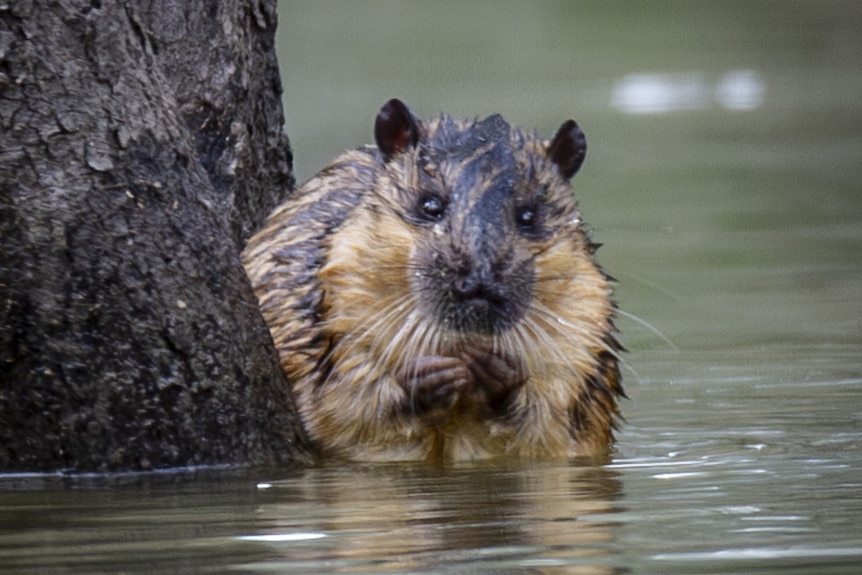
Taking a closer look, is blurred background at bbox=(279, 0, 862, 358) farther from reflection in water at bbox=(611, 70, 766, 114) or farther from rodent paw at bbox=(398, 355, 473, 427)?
rodent paw at bbox=(398, 355, 473, 427)

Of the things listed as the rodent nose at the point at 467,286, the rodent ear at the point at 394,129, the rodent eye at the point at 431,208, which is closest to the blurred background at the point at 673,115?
the rodent ear at the point at 394,129

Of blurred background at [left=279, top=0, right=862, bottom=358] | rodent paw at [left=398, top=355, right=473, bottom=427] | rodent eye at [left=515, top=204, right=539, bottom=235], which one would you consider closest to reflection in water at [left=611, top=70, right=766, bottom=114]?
blurred background at [left=279, top=0, right=862, bottom=358]

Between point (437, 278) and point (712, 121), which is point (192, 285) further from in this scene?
point (712, 121)

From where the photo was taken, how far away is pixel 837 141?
15.5 metres

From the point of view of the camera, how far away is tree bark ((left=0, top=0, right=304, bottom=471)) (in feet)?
16.3

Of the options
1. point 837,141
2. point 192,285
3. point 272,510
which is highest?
point 837,141

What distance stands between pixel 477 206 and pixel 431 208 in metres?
0.16

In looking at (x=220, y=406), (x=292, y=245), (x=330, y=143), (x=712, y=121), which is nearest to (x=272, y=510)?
(x=220, y=406)

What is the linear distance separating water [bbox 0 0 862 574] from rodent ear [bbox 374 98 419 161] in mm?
1014

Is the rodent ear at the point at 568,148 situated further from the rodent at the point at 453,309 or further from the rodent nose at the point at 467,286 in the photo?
the rodent nose at the point at 467,286

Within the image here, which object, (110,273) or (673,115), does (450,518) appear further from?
(673,115)

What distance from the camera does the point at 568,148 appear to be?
602cm

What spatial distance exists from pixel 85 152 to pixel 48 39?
0.95ft

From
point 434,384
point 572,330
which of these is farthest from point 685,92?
point 434,384
